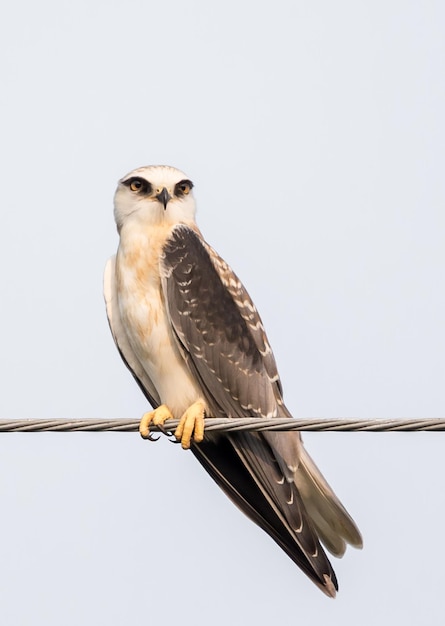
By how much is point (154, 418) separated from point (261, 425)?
1.48m

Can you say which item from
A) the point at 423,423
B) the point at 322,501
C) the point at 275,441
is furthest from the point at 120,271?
the point at 423,423

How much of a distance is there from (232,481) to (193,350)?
2.40ft

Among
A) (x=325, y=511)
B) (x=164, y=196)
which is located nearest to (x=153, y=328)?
(x=164, y=196)

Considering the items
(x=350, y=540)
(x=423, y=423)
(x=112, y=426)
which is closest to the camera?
(x=423, y=423)

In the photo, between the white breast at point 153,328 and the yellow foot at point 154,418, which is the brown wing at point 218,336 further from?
the yellow foot at point 154,418

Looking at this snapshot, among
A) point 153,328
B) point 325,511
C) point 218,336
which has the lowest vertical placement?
point 325,511

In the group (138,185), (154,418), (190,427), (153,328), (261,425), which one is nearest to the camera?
(261,425)

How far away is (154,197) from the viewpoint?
242 inches

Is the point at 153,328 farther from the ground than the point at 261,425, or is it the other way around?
the point at 153,328

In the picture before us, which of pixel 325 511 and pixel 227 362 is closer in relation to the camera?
pixel 325 511

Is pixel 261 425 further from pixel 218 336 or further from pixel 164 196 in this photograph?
pixel 164 196

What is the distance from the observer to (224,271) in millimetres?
5922

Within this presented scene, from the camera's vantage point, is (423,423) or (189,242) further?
(189,242)

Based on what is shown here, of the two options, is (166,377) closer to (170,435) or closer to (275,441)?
(170,435)
